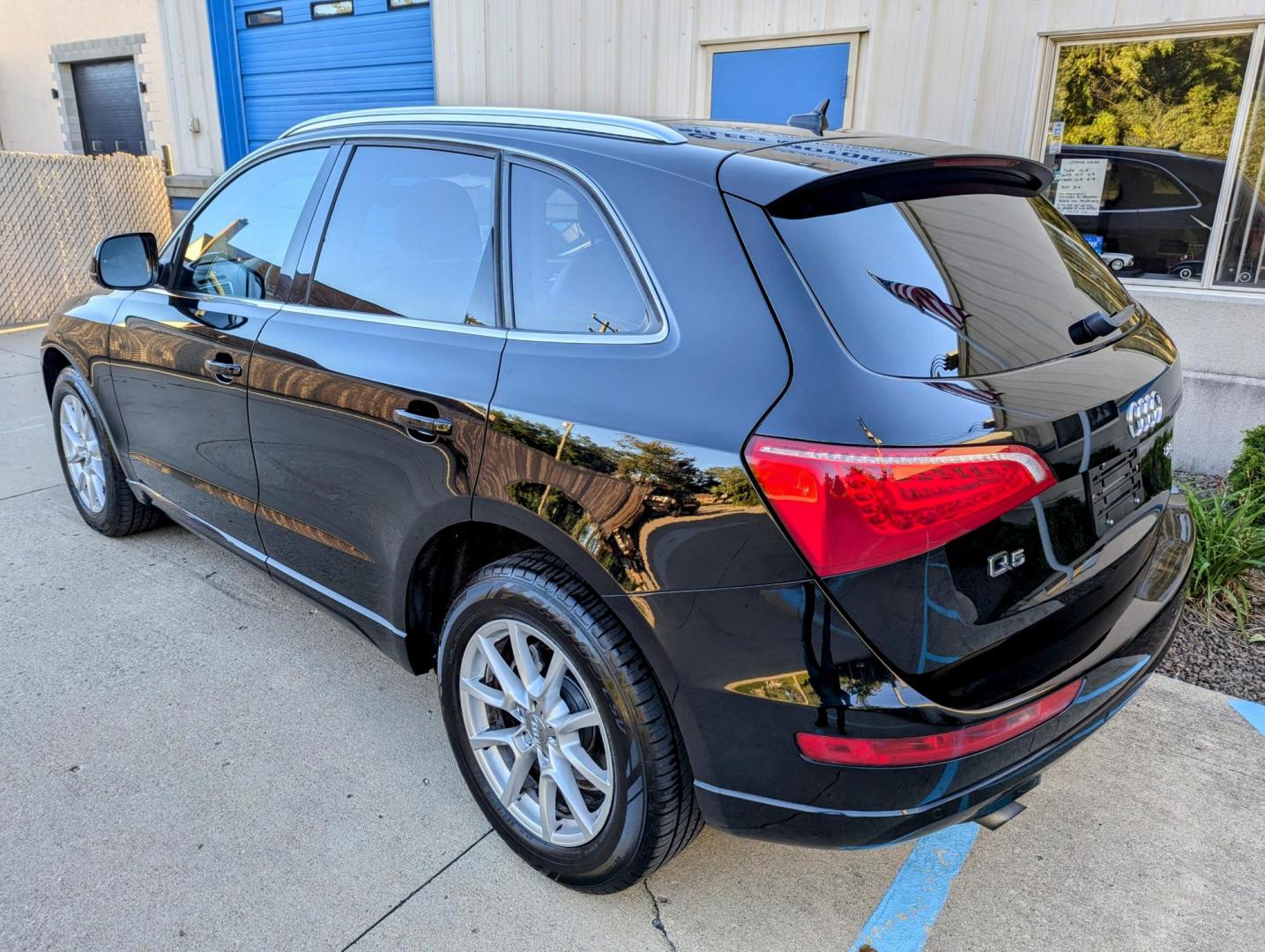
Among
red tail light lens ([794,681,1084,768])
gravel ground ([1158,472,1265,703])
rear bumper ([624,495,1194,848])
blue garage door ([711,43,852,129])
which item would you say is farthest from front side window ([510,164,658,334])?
blue garage door ([711,43,852,129])

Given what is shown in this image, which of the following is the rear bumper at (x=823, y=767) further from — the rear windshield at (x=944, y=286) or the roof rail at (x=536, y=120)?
the roof rail at (x=536, y=120)

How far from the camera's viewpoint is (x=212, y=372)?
315 centimetres

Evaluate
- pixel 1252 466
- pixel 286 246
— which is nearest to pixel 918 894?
pixel 286 246

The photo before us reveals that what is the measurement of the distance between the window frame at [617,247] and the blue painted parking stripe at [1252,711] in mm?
2580

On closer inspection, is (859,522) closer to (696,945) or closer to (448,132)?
(696,945)

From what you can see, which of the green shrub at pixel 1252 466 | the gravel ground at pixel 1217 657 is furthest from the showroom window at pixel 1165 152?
the gravel ground at pixel 1217 657

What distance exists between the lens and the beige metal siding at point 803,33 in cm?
561

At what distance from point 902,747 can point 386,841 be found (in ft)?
4.97

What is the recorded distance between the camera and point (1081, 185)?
19.6ft

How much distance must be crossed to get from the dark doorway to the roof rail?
1315 cm

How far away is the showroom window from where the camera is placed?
542 cm

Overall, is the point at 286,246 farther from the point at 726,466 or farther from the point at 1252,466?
the point at 1252,466

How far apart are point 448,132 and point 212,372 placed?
1.27 meters

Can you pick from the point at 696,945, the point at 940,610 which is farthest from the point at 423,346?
the point at 696,945
